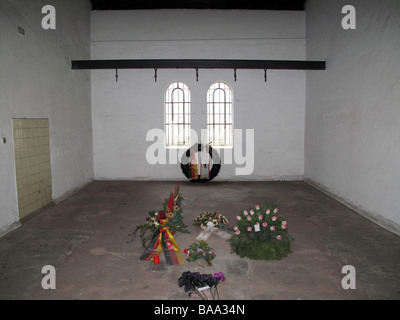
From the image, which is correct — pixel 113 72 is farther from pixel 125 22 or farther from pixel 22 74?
pixel 22 74

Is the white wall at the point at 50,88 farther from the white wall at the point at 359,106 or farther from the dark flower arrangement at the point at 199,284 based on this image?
the white wall at the point at 359,106

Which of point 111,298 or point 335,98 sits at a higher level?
point 335,98

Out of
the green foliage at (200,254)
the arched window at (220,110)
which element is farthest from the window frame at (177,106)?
the green foliage at (200,254)

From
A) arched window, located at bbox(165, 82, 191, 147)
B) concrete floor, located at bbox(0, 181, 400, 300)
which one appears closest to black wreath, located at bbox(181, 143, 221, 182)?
arched window, located at bbox(165, 82, 191, 147)

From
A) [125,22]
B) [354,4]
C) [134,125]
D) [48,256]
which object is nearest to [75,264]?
[48,256]

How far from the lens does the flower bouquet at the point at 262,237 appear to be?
4.88 metres

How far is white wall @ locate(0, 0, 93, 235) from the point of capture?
6098 mm

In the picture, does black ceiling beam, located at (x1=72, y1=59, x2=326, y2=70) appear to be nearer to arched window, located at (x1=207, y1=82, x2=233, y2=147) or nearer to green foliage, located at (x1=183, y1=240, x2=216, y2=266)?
arched window, located at (x1=207, y1=82, x2=233, y2=147)

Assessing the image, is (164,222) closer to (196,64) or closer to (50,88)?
(50,88)

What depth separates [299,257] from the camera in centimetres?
493

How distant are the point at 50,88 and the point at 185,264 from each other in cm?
562

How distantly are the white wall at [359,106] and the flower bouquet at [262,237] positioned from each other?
2.38 m

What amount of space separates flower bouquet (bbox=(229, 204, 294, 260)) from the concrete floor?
15 cm

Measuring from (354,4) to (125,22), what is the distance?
680 cm
